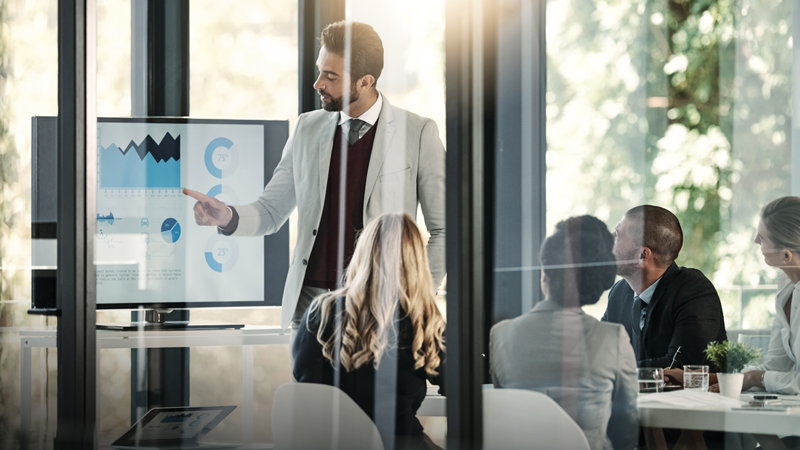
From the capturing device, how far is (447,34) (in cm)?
235

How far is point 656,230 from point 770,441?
2.57 ft

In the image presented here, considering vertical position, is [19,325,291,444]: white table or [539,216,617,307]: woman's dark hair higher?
[539,216,617,307]: woman's dark hair

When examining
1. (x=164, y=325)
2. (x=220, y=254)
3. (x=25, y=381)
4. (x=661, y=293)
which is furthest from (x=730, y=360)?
(x=25, y=381)

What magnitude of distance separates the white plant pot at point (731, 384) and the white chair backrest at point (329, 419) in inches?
42.8

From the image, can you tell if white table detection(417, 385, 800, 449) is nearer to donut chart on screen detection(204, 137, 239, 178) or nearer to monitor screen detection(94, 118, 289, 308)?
monitor screen detection(94, 118, 289, 308)

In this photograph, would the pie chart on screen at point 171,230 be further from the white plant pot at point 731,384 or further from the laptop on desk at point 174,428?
the white plant pot at point 731,384

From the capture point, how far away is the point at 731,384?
2.30m

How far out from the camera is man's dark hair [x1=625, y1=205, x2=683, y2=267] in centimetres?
263

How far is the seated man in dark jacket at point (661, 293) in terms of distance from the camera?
8.44ft

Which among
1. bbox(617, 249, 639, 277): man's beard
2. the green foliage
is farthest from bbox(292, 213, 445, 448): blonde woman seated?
the green foliage

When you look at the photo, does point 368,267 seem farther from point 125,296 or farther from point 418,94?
point 125,296

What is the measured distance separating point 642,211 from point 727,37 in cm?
Result: 71

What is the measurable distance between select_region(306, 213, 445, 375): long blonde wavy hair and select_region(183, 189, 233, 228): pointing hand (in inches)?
28.4

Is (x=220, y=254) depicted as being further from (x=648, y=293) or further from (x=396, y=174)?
(x=648, y=293)
